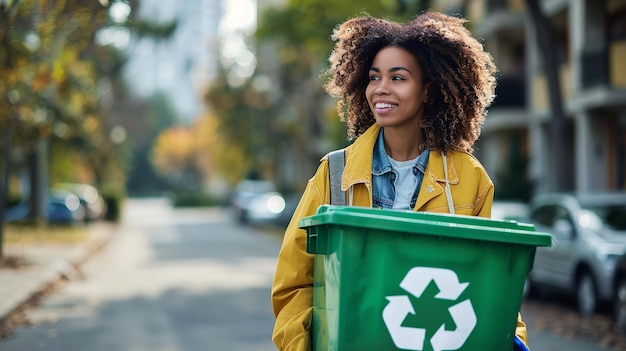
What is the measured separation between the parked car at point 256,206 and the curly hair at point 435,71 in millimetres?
35226

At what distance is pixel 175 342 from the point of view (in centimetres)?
940

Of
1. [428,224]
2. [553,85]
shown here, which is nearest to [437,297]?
[428,224]

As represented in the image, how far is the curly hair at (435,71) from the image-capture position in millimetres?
3213

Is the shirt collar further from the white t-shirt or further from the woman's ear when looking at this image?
the woman's ear

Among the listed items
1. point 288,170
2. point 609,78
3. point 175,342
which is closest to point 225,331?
point 175,342

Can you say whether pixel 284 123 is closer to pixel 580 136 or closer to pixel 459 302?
pixel 580 136

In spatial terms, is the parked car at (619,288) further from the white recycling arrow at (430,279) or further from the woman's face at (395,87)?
the white recycling arrow at (430,279)

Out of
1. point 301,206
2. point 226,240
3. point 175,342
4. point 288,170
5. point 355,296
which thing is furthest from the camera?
point 288,170

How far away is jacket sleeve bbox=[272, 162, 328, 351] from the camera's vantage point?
3.04 m

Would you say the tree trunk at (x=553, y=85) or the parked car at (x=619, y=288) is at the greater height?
the tree trunk at (x=553, y=85)

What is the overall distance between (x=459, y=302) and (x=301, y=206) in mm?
632

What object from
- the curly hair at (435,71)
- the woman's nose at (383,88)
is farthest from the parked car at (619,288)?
the woman's nose at (383,88)

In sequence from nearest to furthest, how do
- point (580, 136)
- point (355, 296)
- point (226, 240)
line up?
1. point (355, 296)
2. point (580, 136)
3. point (226, 240)

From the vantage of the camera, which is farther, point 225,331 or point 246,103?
point 246,103
